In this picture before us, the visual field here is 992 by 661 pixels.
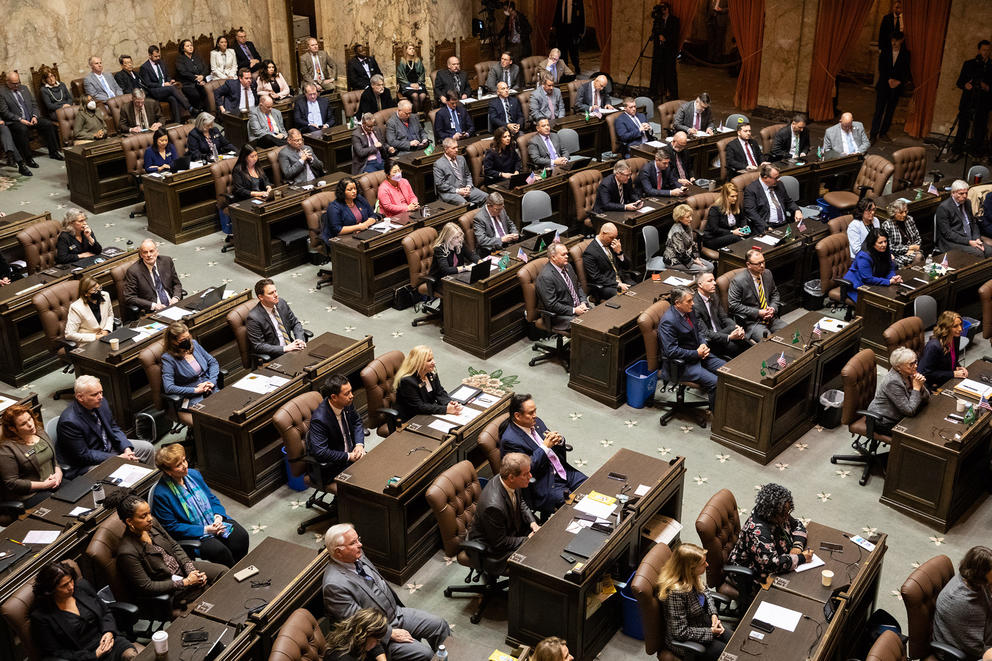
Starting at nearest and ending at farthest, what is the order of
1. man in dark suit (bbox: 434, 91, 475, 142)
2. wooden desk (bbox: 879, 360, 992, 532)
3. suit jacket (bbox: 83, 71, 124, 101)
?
wooden desk (bbox: 879, 360, 992, 532) → man in dark suit (bbox: 434, 91, 475, 142) → suit jacket (bbox: 83, 71, 124, 101)

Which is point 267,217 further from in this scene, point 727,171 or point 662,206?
point 727,171

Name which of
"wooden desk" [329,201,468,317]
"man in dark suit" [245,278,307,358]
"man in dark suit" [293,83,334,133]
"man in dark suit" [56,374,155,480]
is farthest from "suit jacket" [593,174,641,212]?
"man in dark suit" [56,374,155,480]

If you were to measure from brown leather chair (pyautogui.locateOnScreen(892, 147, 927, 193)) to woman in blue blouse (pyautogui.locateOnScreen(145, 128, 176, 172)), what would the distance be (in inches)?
364

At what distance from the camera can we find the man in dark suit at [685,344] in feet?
30.5

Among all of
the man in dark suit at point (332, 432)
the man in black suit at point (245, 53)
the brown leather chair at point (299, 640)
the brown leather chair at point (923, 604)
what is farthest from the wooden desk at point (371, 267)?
the man in black suit at point (245, 53)

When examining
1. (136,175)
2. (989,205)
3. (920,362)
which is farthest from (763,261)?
(136,175)

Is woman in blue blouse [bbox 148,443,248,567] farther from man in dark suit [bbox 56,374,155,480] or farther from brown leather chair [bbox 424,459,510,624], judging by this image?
brown leather chair [bbox 424,459,510,624]

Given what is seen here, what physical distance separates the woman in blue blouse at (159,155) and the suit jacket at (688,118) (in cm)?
711

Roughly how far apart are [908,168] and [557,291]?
6.42m

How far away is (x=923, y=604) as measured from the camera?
6.28 meters

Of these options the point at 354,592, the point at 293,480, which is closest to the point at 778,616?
the point at 354,592

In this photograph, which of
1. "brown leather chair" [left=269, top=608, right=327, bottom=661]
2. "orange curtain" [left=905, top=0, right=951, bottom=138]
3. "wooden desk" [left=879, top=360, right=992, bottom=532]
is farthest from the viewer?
"orange curtain" [left=905, top=0, right=951, bottom=138]

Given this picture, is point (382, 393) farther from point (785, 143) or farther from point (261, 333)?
point (785, 143)

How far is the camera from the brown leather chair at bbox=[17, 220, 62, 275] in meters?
11.0
